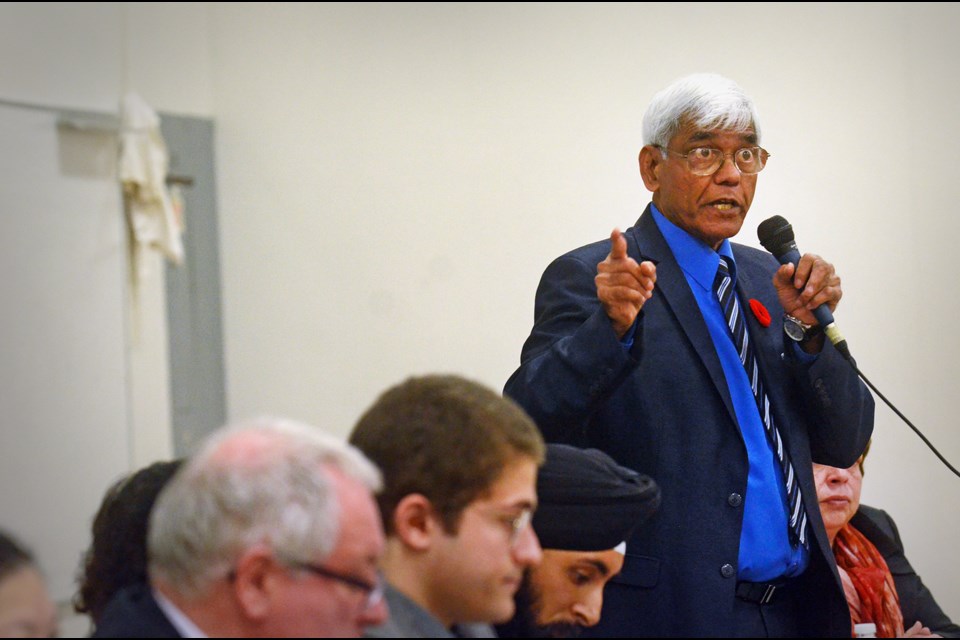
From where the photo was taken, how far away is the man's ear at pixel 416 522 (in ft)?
4.17

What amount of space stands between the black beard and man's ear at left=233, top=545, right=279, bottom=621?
0.53m

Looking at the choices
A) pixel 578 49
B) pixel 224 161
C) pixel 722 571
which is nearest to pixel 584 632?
pixel 722 571

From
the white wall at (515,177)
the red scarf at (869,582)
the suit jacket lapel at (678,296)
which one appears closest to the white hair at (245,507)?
the suit jacket lapel at (678,296)

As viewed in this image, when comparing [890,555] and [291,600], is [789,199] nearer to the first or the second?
[890,555]

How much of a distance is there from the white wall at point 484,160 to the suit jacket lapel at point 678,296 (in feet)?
4.72

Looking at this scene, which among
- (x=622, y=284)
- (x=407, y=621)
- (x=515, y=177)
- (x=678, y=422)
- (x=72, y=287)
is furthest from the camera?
(x=72, y=287)

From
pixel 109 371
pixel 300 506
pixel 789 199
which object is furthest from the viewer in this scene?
pixel 109 371

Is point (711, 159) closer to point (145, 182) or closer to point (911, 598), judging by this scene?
point (911, 598)

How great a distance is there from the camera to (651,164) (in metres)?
2.00

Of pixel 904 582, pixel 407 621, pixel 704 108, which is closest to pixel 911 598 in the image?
pixel 904 582

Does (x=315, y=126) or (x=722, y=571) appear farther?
(x=315, y=126)

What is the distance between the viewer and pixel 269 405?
175 inches

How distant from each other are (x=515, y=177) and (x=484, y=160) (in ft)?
0.47

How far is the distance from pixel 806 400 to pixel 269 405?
2.86m
